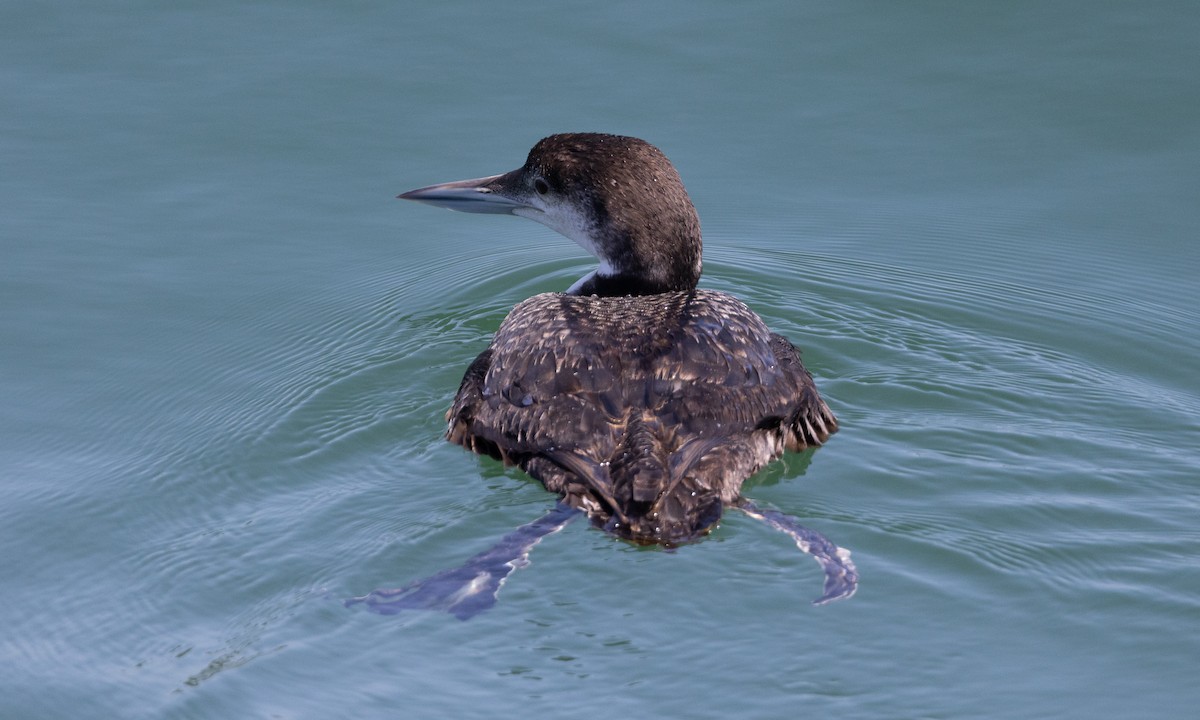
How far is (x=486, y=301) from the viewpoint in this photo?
24.2ft

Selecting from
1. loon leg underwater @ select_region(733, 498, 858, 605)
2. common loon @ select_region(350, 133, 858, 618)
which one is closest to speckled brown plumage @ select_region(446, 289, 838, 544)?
common loon @ select_region(350, 133, 858, 618)

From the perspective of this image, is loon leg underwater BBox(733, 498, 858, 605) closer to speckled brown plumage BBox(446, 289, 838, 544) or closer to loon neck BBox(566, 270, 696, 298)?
speckled brown plumage BBox(446, 289, 838, 544)

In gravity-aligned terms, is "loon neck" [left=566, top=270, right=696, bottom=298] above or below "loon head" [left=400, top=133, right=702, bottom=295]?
below

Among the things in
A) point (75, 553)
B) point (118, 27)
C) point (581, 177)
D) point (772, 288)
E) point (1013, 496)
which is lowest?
point (75, 553)

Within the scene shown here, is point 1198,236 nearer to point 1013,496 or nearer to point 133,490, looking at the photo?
point 1013,496

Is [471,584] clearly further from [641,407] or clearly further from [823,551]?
[823,551]

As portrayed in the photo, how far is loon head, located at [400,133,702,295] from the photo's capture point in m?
6.32

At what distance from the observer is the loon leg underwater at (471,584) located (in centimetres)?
471

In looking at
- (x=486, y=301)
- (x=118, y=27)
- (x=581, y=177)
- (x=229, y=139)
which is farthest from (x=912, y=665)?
(x=118, y=27)

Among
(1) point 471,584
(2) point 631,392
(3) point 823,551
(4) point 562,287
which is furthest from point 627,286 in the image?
(1) point 471,584

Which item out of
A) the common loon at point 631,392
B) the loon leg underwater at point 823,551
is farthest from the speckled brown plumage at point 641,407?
the loon leg underwater at point 823,551

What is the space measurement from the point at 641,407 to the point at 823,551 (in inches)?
32.9

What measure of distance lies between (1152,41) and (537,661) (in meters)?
6.54

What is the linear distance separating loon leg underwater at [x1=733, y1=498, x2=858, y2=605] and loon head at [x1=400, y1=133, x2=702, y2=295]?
1498 millimetres
